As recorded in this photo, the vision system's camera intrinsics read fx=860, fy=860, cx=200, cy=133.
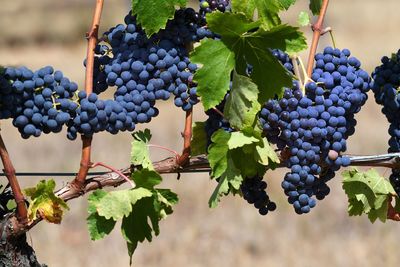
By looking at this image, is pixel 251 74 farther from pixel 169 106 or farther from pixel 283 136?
pixel 169 106

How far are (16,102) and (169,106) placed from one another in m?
8.47

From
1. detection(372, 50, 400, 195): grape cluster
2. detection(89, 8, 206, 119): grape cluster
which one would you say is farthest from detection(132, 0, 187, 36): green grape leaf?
detection(372, 50, 400, 195): grape cluster

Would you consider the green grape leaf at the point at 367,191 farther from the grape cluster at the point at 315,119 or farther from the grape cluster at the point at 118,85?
the grape cluster at the point at 118,85

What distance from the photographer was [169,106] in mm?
10117

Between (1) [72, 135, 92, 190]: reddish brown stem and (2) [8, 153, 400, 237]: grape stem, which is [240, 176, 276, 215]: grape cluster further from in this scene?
(1) [72, 135, 92, 190]: reddish brown stem

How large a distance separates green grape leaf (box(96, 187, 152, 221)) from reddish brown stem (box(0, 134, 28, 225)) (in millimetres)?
161

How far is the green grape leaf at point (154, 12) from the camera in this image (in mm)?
1661

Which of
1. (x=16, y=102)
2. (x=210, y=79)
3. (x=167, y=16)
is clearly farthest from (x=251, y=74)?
(x=16, y=102)

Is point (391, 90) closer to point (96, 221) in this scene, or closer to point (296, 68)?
point (296, 68)

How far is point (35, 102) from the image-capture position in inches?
Result: 65.4

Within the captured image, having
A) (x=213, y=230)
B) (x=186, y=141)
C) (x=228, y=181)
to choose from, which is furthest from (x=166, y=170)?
(x=213, y=230)

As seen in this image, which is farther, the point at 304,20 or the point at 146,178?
the point at 304,20

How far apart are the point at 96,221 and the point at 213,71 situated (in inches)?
14.7

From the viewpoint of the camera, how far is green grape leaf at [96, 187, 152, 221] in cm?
165
